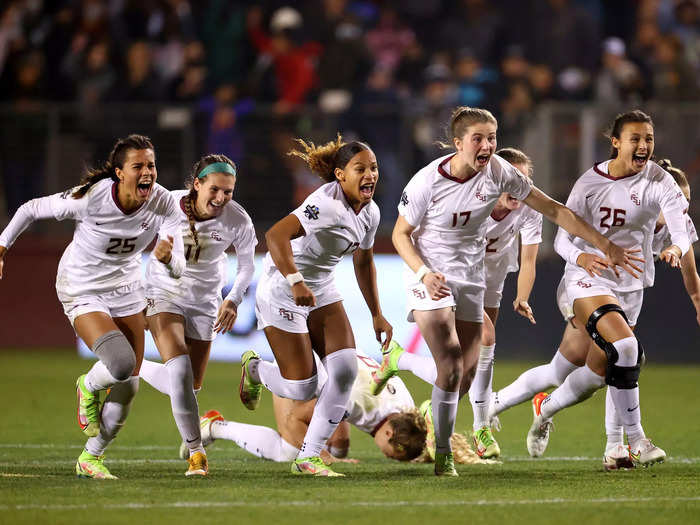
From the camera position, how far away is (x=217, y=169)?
7730 millimetres

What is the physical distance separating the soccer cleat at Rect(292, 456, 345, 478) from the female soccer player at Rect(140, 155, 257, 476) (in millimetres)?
599

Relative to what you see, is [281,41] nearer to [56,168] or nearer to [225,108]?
[225,108]

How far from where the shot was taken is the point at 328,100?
52.0ft

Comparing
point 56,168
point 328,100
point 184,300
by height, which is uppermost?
point 328,100

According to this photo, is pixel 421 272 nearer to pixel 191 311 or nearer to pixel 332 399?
pixel 332 399

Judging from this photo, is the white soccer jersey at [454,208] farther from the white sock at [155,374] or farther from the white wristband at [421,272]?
the white sock at [155,374]

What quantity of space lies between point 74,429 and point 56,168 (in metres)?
6.09

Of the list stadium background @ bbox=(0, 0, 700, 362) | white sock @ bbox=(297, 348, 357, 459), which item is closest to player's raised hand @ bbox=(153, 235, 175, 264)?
white sock @ bbox=(297, 348, 357, 459)

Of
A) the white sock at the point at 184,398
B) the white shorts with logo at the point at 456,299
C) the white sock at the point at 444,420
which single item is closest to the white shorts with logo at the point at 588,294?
the white shorts with logo at the point at 456,299

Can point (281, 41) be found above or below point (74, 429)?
above

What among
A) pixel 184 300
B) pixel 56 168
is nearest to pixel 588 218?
pixel 184 300

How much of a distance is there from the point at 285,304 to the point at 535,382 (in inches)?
90.6

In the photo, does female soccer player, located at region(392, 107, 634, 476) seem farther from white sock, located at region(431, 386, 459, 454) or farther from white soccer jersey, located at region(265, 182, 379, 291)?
white soccer jersey, located at region(265, 182, 379, 291)

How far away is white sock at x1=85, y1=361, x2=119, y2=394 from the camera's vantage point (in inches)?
296
